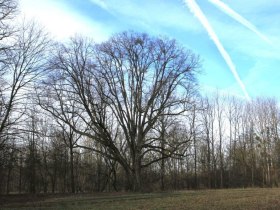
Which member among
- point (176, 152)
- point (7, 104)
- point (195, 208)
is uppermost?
point (7, 104)

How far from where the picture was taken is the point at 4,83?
3125 cm

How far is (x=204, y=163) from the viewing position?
74562mm

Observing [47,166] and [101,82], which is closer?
[101,82]

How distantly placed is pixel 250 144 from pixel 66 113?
42936 mm

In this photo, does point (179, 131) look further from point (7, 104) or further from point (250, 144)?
point (250, 144)

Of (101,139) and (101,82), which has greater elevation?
(101,82)

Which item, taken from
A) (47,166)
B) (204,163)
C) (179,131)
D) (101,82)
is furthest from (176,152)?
(204,163)

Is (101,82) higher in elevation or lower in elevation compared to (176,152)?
higher

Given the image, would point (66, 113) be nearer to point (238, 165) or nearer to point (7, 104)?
point (7, 104)

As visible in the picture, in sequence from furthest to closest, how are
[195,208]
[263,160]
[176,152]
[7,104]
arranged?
[263,160], [176,152], [7,104], [195,208]

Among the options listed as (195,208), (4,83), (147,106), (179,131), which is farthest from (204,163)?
(195,208)

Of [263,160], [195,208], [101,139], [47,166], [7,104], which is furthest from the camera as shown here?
[263,160]

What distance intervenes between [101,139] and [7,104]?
1491 cm

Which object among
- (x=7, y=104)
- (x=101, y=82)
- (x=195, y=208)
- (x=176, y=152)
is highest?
(x=101, y=82)
